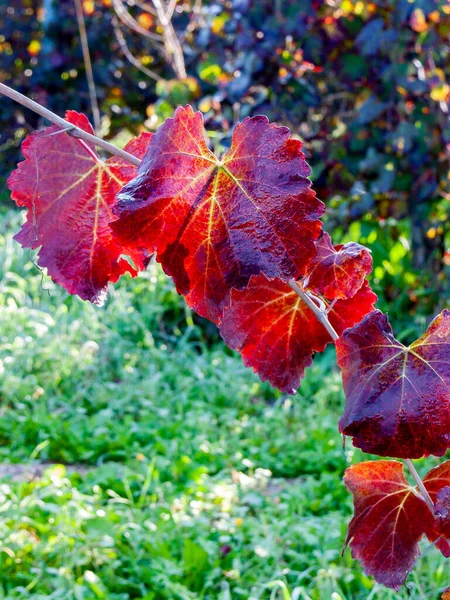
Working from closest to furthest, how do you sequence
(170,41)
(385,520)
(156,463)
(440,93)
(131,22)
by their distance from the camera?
(385,520)
(156,463)
(440,93)
(170,41)
(131,22)

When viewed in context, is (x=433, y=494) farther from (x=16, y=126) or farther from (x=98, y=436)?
(x=16, y=126)

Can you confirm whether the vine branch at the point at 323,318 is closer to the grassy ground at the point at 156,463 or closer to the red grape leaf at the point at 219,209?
the red grape leaf at the point at 219,209

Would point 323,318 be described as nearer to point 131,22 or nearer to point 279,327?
point 279,327

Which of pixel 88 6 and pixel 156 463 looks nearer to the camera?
pixel 156 463

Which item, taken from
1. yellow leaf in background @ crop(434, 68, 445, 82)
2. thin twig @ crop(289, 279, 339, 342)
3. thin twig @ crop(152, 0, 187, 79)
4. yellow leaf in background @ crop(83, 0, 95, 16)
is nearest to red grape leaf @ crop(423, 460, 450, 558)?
thin twig @ crop(289, 279, 339, 342)

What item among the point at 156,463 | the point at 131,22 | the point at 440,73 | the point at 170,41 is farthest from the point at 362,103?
the point at 131,22

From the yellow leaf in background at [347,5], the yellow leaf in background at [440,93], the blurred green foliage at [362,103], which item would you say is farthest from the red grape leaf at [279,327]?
the yellow leaf in background at [347,5]

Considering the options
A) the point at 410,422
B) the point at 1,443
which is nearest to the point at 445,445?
the point at 410,422
